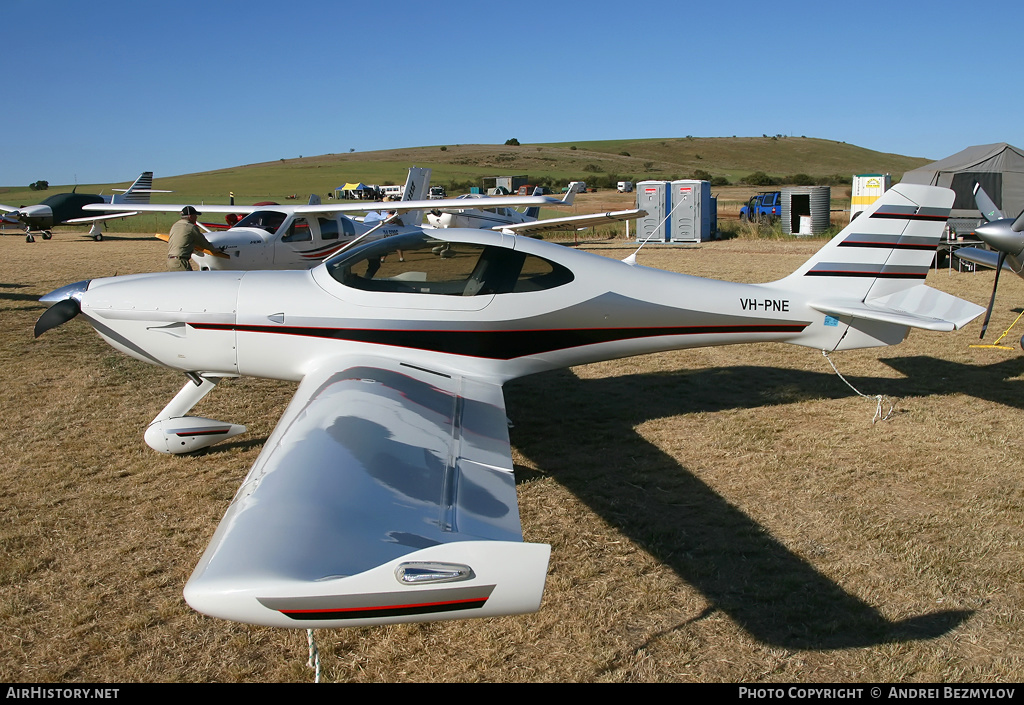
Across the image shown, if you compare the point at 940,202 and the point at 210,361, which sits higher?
the point at 940,202

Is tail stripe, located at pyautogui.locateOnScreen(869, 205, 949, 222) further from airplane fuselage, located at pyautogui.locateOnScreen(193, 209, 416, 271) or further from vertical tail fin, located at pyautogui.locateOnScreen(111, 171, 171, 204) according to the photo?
vertical tail fin, located at pyautogui.locateOnScreen(111, 171, 171, 204)

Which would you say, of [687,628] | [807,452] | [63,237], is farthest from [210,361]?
[63,237]

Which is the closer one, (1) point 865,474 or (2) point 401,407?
(2) point 401,407

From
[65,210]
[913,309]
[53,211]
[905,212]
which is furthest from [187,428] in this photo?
[65,210]

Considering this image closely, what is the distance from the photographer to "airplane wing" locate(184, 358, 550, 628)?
233cm

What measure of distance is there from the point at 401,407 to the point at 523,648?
1597mm

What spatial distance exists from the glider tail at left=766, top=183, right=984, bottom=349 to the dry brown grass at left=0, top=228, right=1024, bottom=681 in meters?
0.87

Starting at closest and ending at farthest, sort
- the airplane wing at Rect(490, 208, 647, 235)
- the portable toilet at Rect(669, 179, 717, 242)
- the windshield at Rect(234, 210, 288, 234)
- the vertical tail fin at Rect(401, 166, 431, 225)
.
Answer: the windshield at Rect(234, 210, 288, 234)
the airplane wing at Rect(490, 208, 647, 235)
the vertical tail fin at Rect(401, 166, 431, 225)
the portable toilet at Rect(669, 179, 717, 242)

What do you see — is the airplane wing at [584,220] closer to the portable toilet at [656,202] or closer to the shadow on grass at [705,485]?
the portable toilet at [656,202]

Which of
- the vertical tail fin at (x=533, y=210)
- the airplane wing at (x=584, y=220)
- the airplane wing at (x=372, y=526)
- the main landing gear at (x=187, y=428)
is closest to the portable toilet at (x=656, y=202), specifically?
the vertical tail fin at (x=533, y=210)

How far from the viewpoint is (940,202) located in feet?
20.6

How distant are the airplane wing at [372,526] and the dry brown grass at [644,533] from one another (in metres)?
→ 0.73

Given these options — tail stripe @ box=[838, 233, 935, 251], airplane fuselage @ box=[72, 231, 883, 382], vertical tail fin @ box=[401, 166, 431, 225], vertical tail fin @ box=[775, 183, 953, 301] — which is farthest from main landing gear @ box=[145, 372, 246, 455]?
vertical tail fin @ box=[401, 166, 431, 225]
